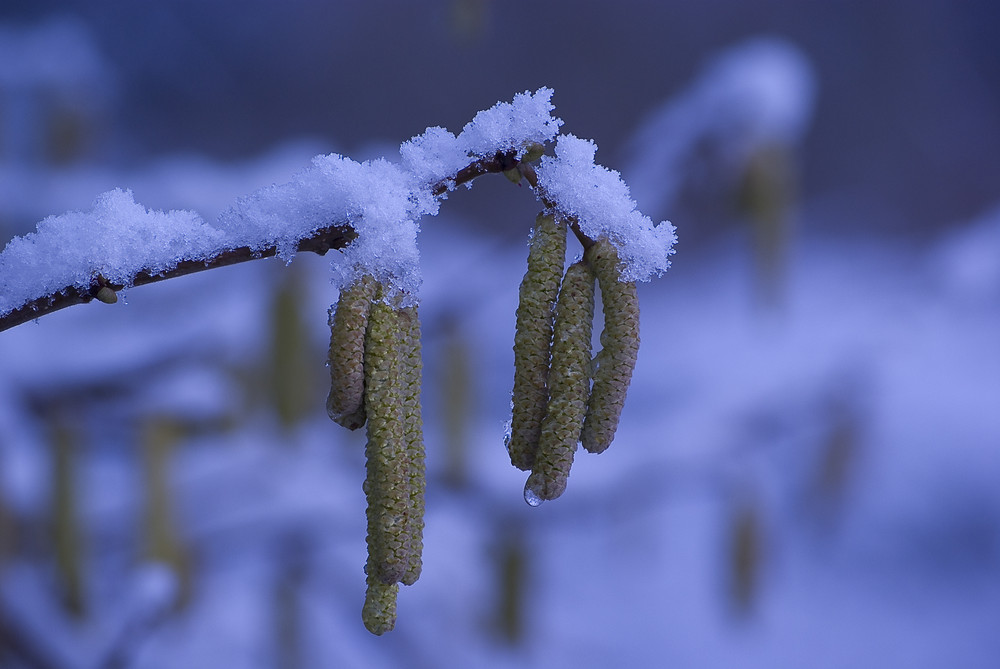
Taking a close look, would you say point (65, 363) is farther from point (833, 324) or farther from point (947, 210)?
point (947, 210)

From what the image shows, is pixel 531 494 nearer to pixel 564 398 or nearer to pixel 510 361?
pixel 564 398

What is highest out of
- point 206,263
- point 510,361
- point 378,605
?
point 510,361

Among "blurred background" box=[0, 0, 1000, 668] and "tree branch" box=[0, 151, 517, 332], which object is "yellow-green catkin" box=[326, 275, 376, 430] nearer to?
"tree branch" box=[0, 151, 517, 332]

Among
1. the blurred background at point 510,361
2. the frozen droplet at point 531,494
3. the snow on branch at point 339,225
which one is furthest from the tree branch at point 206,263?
the blurred background at point 510,361

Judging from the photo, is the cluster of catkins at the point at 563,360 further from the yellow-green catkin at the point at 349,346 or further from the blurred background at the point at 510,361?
the blurred background at the point at 510,361

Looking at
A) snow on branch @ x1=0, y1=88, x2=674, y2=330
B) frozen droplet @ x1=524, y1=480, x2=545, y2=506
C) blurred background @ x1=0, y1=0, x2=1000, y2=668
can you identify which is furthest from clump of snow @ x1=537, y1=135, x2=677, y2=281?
blurred background @ x1=0, y1=0, x2=1000, y2=668

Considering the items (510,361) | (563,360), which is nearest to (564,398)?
(563,360)
